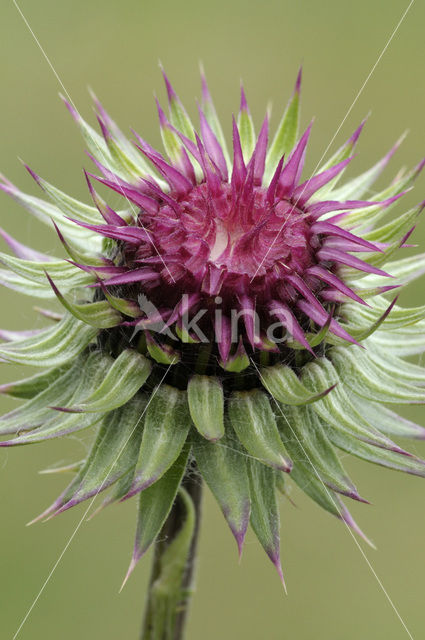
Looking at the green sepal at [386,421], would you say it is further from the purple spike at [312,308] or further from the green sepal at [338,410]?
the purple spike at [312,308]

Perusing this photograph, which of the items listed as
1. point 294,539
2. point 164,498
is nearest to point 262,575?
point 294,539

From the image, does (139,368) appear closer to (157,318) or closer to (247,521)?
(157,318)

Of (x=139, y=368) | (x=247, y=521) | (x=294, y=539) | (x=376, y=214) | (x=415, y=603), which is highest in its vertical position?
(x=376, y=214)

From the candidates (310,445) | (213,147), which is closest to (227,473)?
(310,445)

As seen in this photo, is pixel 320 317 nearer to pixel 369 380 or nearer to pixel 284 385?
pixel 284 385

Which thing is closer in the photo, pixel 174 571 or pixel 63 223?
pixel 63 223

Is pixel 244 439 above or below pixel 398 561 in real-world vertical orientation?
above

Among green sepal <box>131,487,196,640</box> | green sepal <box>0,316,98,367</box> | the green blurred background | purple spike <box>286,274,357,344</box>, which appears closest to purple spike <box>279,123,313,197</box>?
purple spike <box>286,274,357,344</box>
